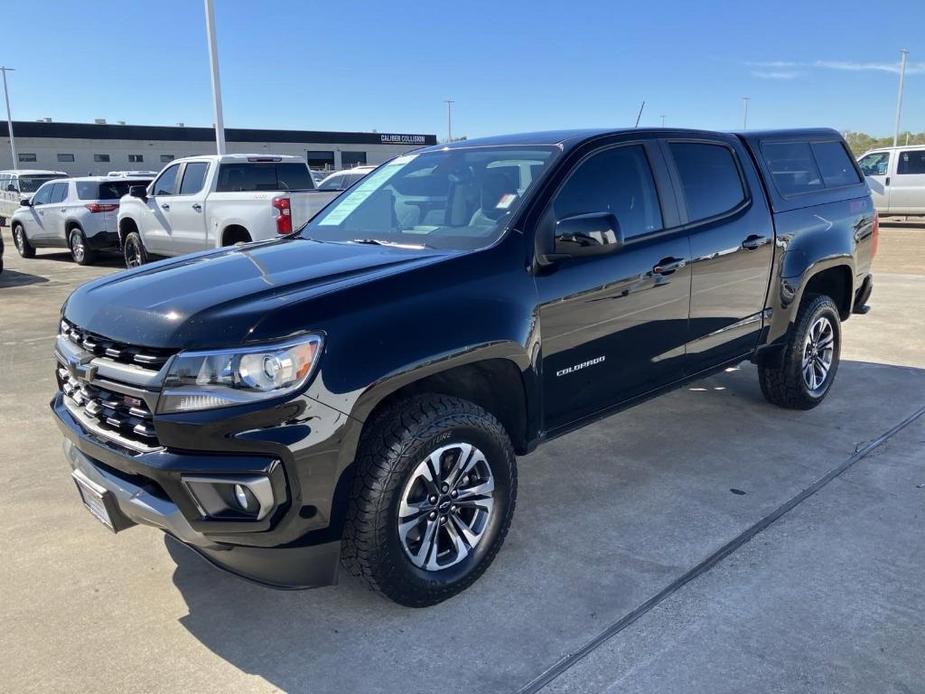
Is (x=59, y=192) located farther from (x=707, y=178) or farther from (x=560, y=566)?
(x=560, y=566)

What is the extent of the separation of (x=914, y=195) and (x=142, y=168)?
4907 cm

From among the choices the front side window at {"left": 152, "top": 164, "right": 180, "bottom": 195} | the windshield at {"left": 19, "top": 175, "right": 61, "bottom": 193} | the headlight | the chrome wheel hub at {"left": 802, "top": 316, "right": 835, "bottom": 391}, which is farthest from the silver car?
the headlight

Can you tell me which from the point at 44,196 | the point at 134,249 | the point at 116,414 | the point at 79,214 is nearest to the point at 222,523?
the point at 116,414

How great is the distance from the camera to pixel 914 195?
750 inches

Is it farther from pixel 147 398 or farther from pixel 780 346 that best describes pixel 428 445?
pixel 780 346

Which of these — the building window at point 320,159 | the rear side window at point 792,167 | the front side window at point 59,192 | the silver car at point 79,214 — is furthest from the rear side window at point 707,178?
the building window at point 320,159

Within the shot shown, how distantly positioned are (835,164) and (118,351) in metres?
5.06

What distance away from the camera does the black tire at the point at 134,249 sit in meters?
12.4

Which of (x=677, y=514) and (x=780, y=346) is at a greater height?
(x=780, y=346)

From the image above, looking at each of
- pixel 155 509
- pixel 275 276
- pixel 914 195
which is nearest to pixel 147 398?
pixel 155 509

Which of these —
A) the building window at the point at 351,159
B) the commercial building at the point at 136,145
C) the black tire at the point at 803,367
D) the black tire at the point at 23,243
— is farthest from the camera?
the building window at the point at 351,159

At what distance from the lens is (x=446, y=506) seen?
308 cm

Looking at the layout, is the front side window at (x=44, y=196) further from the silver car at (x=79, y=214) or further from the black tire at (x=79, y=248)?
the black tire at (x=79, y=248)

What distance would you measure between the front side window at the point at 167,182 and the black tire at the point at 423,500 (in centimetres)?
972
